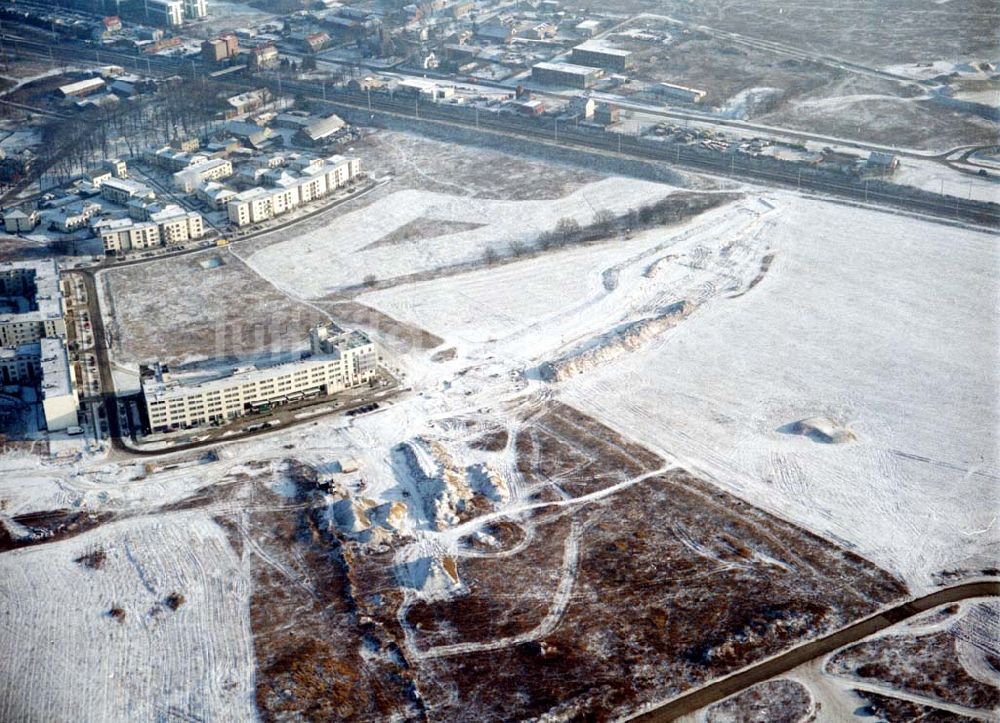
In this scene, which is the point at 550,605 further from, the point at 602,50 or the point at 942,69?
the point at 942,69

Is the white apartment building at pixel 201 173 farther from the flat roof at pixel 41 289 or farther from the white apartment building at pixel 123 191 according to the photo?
the flat roof at pixel 41 289

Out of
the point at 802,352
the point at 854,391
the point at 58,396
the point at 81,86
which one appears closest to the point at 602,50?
the point at 81,86

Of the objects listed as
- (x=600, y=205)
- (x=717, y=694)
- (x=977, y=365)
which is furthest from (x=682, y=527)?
(x=600, y=205)

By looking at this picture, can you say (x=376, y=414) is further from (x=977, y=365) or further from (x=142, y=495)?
(x=977, y=365)

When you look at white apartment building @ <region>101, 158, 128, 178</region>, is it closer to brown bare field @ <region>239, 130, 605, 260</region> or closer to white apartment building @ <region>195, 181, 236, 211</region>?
white apartment building @ <region>195, 181, 236, 211</region>

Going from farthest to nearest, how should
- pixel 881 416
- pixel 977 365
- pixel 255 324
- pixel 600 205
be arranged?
pixel 600 205 → pixel 255 324 → pixel 977 365 → pixel 881 416

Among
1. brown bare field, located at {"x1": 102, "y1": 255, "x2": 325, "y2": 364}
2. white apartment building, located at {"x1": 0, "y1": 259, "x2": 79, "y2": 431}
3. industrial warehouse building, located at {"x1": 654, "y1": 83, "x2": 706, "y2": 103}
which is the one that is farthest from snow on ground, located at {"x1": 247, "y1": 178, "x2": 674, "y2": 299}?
industrial warehouse building, located at {"x1": 654, "y1": 83, "x2": 706, "y2": 103}

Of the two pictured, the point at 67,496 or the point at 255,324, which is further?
the point at 255,324
